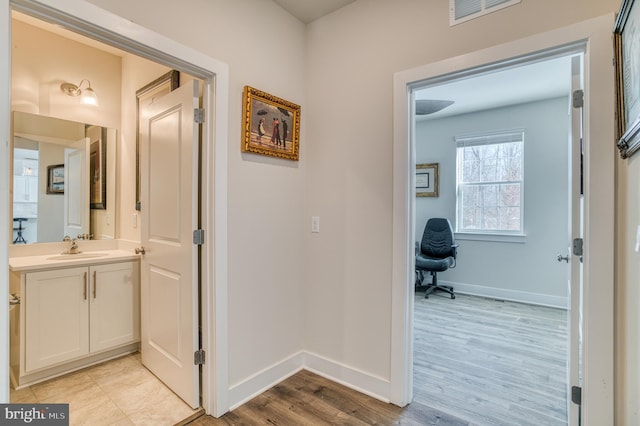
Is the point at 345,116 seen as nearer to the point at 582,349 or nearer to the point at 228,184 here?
the point at 228,184

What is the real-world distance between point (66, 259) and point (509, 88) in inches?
186

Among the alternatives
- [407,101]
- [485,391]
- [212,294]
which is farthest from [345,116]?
[485,391]

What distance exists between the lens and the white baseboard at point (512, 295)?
4.08 metres

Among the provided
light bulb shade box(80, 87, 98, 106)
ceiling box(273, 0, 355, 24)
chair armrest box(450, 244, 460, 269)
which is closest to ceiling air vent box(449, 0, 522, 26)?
ceiling box(273, 0, 355, 24)

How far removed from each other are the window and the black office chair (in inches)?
14.7

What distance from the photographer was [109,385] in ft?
7.38

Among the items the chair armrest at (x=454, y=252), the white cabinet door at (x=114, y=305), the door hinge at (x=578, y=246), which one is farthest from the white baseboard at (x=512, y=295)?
the white cabinet door at (x=114, y=305)

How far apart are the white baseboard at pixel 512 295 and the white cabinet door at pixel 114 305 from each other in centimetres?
423

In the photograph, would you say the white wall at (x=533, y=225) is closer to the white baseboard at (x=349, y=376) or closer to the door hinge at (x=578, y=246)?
the door hinge at (x=578, y=246)

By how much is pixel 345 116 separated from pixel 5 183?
1854mm

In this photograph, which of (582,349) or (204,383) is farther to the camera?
(204,383)

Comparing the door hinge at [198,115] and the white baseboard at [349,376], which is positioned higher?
the door hinge at [198,115]

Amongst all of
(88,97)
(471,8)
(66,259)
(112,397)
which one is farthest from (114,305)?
(471,8)

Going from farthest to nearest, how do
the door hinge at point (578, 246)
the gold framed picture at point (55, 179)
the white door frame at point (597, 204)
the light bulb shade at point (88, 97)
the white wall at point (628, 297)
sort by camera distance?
the light bulb shade at point (88, 97)
the gold framed picture at point (55, 179)
the door hinge at point (578, 246)
the white door frame at point (597, 204)
the white wall at point (628, 297)
